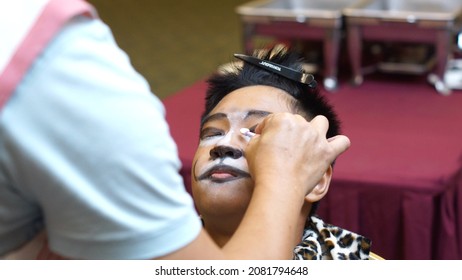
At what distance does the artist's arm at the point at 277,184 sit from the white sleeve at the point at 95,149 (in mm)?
54

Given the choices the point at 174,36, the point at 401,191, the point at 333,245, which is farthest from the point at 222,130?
the point at 174,36

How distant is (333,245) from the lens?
1.24 m

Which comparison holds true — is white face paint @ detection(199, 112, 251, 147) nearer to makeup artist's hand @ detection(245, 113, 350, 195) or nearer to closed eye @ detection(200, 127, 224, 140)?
closed eye @ detection(200, 127, 224, 140)

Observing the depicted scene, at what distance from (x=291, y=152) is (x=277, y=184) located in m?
0.07

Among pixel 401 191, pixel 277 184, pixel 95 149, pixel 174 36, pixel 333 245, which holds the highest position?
pixel 95 149

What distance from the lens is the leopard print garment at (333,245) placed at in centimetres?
122

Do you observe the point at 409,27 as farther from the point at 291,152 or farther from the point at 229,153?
the point at 291,152

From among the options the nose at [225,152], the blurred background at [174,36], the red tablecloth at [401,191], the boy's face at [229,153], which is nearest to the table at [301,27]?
the red tablecloth at [401,191]

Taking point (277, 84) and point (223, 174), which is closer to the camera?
point (223, 174)

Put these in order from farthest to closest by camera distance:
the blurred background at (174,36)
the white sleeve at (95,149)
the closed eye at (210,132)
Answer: the blurred background at (174,36), the closed eye at (210,132), the white sleeve at (95,149)

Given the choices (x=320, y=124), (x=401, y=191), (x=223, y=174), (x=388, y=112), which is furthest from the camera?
(x=388, y=112)

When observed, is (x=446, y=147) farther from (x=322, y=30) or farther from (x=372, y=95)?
(x=322, y=30)

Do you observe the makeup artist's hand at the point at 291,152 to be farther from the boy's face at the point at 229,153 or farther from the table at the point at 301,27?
the table at the point at 301,27

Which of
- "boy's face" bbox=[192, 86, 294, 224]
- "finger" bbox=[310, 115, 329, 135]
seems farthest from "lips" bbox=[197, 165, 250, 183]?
"finger" bbox=[310, 115, 329, 135]
